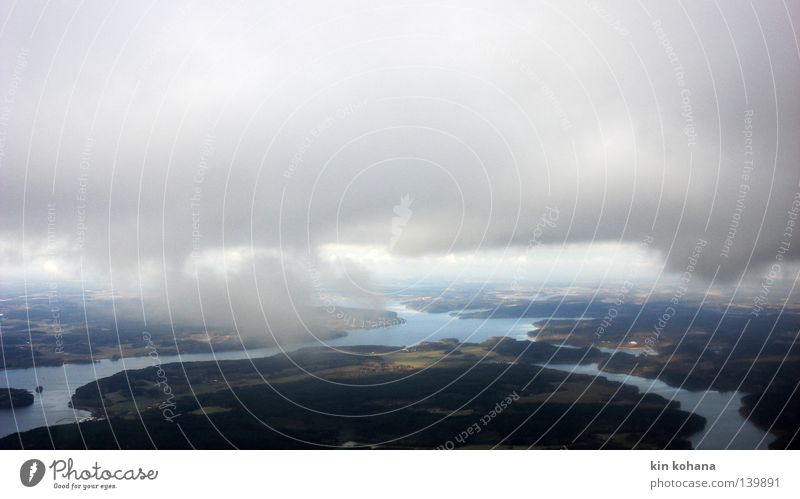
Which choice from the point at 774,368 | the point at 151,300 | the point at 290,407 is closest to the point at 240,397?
the point at 290,407
